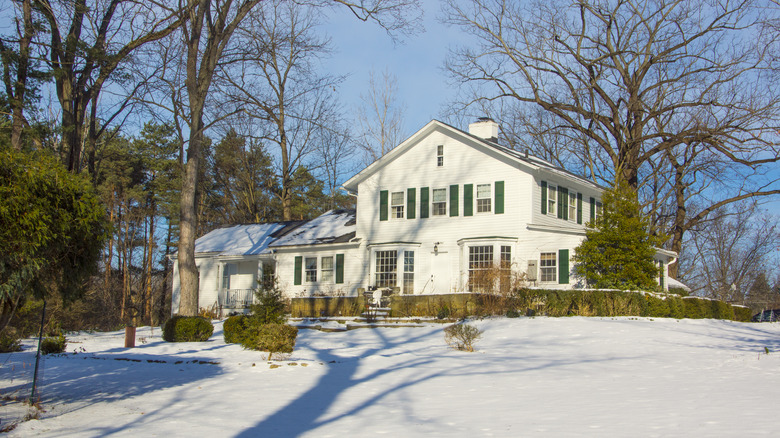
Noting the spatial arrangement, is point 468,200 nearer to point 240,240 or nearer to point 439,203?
point 439,203

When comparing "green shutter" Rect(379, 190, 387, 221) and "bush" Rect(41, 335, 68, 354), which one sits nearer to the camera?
"bush" Rect(41, 335, 68, 354)

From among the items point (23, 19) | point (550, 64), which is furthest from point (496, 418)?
point (550, 64)

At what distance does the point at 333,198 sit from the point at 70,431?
37.9 metres

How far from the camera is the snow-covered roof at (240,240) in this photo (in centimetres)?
3089

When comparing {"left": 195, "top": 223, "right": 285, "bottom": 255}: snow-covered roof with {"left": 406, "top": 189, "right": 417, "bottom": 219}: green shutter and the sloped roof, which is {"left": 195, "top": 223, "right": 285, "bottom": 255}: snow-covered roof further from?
{"left": 406, "top": 189, "right": 417, "bottom": 219}: green shutter

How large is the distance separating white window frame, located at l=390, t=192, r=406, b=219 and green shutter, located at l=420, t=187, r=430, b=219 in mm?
831

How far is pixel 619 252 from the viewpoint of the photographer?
Answer: 75.2ft

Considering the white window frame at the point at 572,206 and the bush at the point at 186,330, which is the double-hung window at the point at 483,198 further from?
the bush at the point at 186,330

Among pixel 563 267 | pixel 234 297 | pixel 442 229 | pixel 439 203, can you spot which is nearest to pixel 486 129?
pixel 439 203

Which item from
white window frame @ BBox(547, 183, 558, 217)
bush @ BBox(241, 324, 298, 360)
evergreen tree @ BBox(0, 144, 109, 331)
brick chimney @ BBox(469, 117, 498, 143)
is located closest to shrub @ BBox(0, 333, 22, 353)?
bush @ BBox(241, 324, 298, 360)

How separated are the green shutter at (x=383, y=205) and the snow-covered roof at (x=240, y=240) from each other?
5.90 metres

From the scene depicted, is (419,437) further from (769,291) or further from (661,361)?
(769,291)

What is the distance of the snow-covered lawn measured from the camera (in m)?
8.07

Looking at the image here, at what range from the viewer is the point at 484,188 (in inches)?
1024
